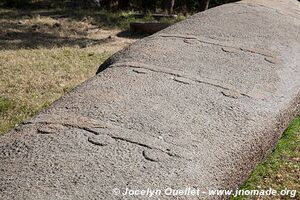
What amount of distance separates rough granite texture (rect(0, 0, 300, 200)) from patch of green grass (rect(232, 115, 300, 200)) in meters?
0.71

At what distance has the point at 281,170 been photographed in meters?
3.27

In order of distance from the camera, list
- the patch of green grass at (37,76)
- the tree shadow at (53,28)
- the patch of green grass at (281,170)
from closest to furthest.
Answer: the patch of green grass at (281,170) < the patch of green grass at (37,76) < the tree shadow at (53,28)

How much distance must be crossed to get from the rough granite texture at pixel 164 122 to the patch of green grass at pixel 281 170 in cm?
71

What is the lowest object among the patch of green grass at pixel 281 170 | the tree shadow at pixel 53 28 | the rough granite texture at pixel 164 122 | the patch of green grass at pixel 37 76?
the tree shadow at pixel 53 28

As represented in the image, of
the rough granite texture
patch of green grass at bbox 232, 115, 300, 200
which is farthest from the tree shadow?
the rough granite texture

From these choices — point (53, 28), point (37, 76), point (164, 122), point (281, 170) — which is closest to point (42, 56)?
point (37, 76)

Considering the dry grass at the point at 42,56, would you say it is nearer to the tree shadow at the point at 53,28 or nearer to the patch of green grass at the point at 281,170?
the tree shadow at the point at 53,28

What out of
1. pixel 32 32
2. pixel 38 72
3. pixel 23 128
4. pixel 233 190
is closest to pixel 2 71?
pixel 38 72

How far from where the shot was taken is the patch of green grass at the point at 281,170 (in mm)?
3080

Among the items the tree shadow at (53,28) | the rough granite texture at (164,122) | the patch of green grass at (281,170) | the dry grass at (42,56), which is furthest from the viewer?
the tree shadow at (53,28)

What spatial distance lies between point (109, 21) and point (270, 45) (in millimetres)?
6458

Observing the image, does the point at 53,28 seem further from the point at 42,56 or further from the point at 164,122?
the point at 164,122

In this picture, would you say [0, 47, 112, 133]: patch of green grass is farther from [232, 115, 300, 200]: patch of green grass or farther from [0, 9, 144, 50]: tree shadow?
[232, 115, 300, 200]: patch of green grass

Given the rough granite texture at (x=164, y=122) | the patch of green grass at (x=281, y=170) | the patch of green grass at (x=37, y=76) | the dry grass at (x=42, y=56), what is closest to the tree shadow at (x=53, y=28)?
the dry grass at (x=42, y=56)
